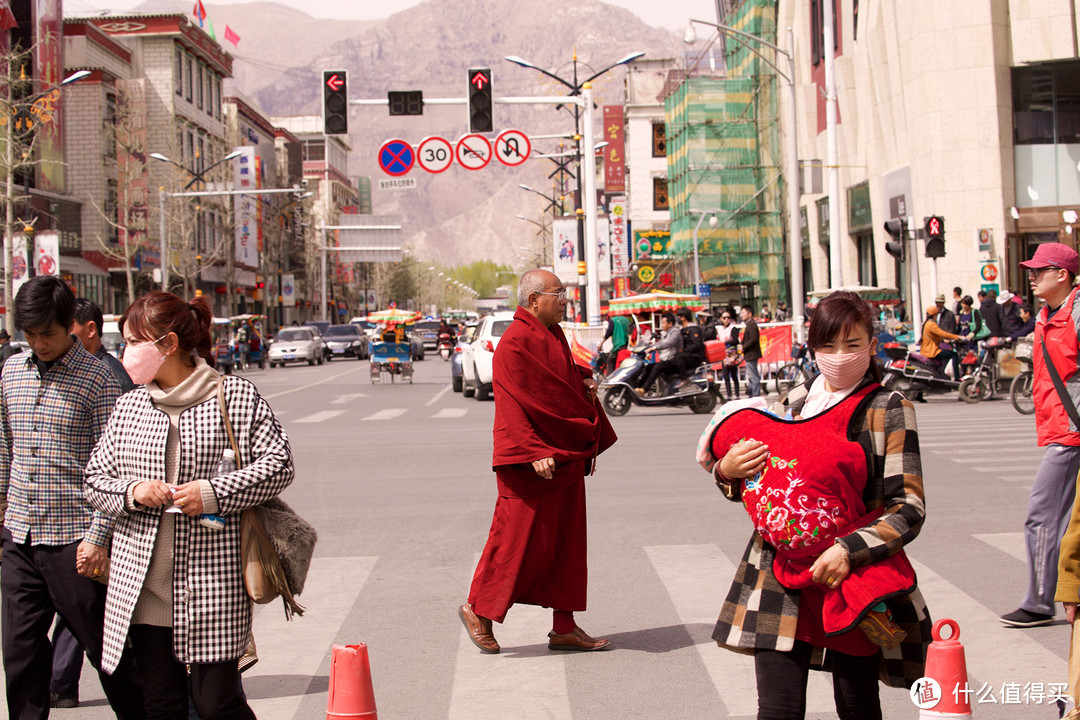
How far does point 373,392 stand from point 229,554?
24.1 metres

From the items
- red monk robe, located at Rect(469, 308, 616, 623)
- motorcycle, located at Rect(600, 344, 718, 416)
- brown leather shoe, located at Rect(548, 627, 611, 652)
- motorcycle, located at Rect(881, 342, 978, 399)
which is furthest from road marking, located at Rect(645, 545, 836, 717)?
motorcycle, located at Rect(881, 342, 978, 399)

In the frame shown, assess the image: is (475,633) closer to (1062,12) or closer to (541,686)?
(541,686)

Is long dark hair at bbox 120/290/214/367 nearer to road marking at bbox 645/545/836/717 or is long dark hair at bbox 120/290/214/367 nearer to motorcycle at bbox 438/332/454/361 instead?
road marking at bbox 645/545/836/717

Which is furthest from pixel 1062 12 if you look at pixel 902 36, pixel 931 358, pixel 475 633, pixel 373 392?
pixel 475 633

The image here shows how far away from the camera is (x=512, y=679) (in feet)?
17.9

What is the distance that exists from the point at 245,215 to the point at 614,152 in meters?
24.5

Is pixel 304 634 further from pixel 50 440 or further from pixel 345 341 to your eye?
pixel 345 341

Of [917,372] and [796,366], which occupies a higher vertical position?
[796,366]

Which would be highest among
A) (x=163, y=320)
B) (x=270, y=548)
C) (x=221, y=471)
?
(x=163, y=320)

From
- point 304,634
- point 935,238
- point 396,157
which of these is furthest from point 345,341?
point 304,634

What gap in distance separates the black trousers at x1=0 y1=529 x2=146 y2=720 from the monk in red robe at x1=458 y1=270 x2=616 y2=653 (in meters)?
1.99

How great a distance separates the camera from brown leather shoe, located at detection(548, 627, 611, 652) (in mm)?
5879

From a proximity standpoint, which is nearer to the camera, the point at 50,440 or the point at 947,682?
the point at 947,682

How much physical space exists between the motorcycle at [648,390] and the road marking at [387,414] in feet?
12.2
